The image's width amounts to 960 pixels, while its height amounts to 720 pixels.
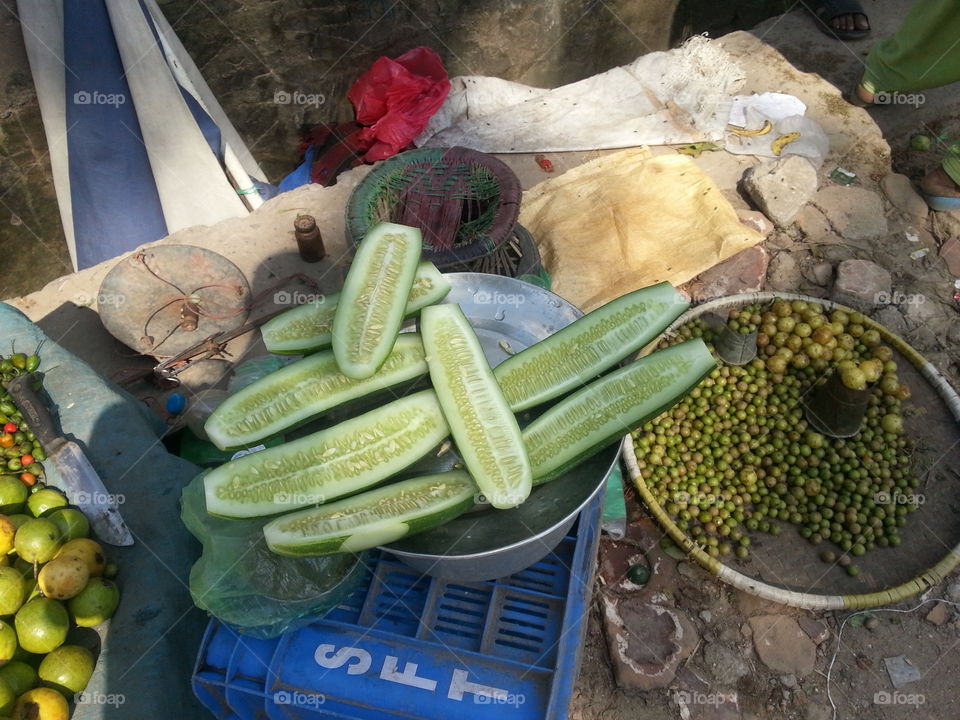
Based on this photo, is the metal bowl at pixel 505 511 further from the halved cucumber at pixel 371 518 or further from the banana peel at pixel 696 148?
the banana peel at pixel 696 148

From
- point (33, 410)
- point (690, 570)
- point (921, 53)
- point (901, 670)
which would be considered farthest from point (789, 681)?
point (921, 53)

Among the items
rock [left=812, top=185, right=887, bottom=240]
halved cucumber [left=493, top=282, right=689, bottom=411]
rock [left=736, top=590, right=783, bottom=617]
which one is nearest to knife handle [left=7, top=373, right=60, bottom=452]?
halved cucumber [left=493, top=282, right=689, bottom=411]

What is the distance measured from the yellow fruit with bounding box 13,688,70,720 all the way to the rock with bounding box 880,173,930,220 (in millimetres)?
5985

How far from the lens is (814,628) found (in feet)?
10.5

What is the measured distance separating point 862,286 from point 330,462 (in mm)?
4053

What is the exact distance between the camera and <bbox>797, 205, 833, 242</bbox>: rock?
471cm

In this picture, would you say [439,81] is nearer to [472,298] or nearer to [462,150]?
[462,150]

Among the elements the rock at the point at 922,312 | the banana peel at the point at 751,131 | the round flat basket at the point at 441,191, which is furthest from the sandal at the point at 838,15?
the round flat basket at the point at 441,191

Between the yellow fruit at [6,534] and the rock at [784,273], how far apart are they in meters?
4.65

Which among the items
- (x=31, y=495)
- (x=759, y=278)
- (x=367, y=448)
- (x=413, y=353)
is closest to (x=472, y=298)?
(x=413, y=353)

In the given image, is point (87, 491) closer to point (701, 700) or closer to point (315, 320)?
point (315, 320)

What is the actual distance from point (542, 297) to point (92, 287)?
13.5 ft

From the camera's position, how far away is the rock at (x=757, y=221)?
15.5ft

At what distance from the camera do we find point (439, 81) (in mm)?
5395
